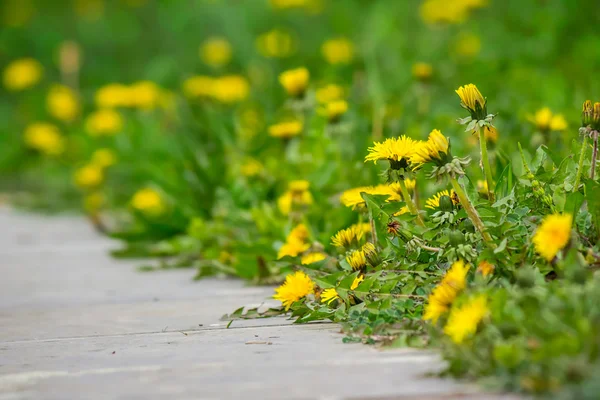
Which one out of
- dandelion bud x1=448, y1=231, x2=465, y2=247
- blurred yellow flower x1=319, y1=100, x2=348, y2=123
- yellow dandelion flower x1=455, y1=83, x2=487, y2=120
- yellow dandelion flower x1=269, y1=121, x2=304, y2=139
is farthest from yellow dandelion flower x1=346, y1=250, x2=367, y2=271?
yellow dandelion flower x1=269, y1=121, x2=304, y2=139

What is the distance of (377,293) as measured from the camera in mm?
1652

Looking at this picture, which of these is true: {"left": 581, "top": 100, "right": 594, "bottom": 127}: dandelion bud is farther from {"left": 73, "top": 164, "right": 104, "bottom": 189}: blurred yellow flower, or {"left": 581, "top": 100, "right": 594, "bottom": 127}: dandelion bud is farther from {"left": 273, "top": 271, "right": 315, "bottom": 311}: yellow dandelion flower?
{"left": 73, "top": 164, "right": 104, "bottom": 189}: blurred yellow flower

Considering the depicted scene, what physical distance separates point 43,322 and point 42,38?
16.1 ft

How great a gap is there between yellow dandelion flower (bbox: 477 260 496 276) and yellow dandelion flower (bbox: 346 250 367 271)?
30 cm

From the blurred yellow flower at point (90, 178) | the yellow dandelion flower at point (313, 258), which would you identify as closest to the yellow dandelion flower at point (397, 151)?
the yellow dandelion flower at point (313, 258)

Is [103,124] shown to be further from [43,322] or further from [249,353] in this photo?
[249,353]

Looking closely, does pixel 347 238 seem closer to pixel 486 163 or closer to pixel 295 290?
pixel 295 290

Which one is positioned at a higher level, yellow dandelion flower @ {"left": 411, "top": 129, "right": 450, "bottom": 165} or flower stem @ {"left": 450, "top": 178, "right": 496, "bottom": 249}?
yellow dandelion flower @ {"left": 411, "top": 129, "right": 450, "bottom": 165}

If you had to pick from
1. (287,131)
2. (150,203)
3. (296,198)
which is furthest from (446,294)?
(150,203)

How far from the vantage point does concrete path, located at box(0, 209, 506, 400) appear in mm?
1294

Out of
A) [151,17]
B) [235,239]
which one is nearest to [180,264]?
[235,239]

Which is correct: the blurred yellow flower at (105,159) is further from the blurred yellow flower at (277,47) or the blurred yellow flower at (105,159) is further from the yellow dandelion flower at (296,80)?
the yellow dandelion flower at (296,80)

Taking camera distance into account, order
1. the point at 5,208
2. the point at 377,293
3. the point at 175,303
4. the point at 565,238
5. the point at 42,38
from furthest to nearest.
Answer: the point at 42,38, the point at 5,208, the point at 175,303, the point at 377,293, the point at 565,238

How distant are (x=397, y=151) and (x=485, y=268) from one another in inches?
10.9
